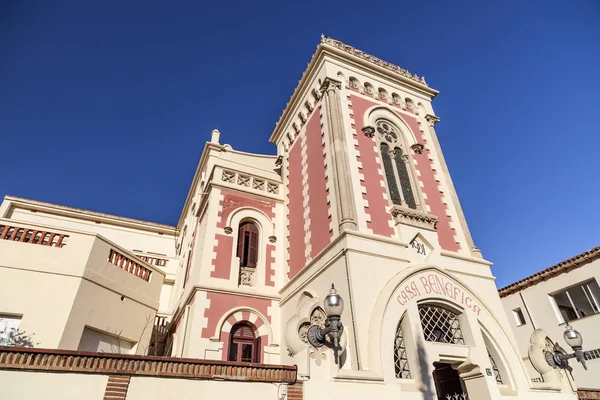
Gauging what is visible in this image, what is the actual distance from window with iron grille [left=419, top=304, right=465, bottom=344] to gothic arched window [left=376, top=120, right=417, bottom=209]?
3.38m

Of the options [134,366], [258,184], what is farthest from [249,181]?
[134,366]

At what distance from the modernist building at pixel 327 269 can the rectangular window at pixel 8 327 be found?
0.06 m

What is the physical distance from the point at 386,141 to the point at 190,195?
11.1 meters

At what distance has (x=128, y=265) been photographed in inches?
436

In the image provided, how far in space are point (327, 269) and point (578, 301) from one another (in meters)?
12.7

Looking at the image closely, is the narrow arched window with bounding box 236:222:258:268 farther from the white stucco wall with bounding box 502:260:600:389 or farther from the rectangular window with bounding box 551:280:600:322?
the rectangular window with bounding box 551:280:600:322

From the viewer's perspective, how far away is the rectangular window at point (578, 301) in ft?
48.5

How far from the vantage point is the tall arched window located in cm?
1080

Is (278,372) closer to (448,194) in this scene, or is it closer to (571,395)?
(571,395)

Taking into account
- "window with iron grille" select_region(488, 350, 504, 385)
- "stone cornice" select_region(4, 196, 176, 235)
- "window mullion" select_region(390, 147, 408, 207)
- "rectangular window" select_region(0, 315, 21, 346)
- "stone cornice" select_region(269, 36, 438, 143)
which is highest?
"stone cornice" select_region(269, 36, 438, 143)

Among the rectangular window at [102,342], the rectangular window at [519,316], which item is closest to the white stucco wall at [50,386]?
the rectangular window at [102,342]

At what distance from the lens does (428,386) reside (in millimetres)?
8203

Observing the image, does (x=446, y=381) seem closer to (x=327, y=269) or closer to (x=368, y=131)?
(x=327, y=269)

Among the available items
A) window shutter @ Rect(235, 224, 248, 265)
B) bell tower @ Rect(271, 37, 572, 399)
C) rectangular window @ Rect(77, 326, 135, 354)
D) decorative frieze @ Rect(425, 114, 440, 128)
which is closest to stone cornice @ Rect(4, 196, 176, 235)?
window shutter @ Rect(235, 224, 248, 265)
